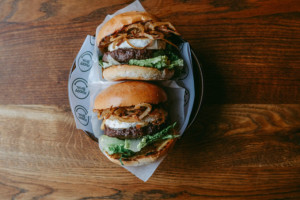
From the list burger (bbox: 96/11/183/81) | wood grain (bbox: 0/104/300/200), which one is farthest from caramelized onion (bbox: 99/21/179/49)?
wood grain (bbox: 0/104/300/200)

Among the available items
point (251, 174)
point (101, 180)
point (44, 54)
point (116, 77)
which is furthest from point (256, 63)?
point (44, 54)

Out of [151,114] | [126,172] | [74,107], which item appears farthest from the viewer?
[126,172]

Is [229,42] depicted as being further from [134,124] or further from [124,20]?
[134,124]

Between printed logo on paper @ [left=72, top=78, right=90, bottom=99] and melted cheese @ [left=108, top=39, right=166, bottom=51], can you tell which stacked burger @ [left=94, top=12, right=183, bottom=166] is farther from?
printed logo on paper @ [left=72, top=78, right=90, bottom=99]

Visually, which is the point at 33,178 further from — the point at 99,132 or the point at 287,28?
the point at 287,28

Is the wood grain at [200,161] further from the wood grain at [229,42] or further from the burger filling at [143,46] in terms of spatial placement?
the burger filling at [143,46]

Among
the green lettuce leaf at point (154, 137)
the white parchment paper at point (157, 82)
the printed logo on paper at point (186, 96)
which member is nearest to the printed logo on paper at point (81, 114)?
the white parchment paper at point (157, 82)

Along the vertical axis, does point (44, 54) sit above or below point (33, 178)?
above

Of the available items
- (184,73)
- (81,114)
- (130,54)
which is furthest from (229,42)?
(81,114)
